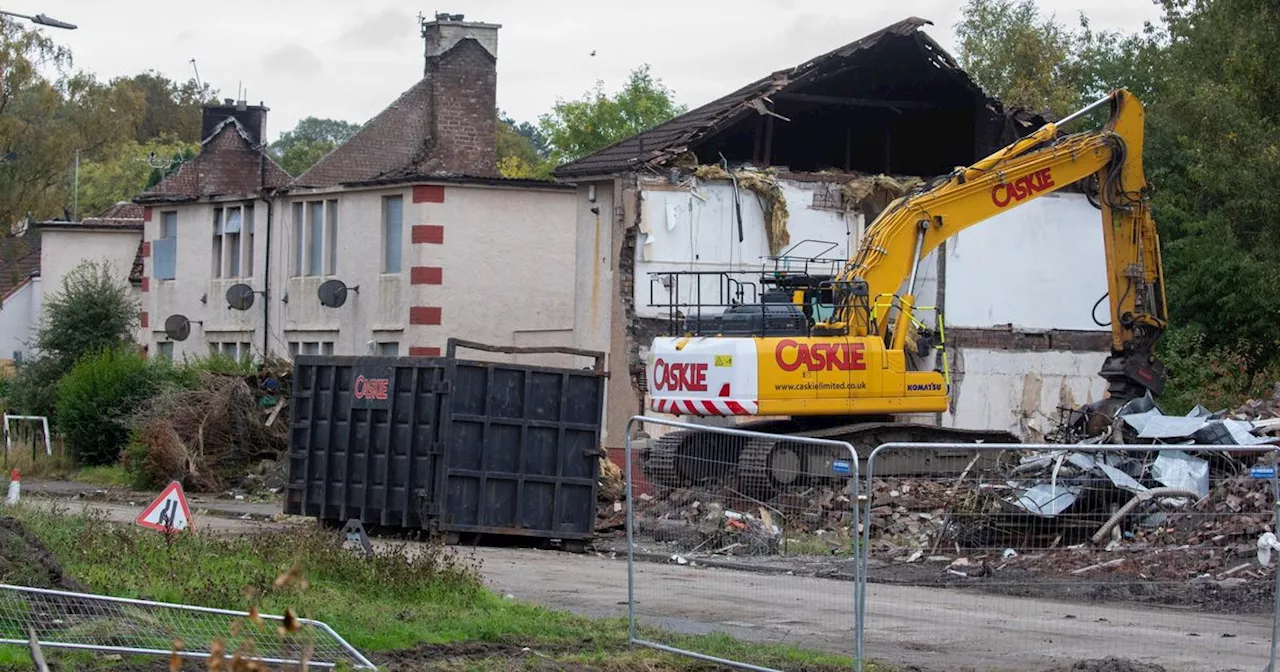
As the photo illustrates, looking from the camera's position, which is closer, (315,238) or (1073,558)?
(1073,558)

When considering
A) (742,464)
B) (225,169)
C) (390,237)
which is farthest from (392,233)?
(742,464)

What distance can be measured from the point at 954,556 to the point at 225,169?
3408 cm

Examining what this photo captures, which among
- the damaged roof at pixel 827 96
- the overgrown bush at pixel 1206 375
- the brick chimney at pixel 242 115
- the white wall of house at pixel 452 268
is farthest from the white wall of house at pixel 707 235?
the brick chimney at pixel 242 115

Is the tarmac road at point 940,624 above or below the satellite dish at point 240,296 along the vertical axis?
below

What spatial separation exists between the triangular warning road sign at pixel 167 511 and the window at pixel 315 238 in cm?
1899

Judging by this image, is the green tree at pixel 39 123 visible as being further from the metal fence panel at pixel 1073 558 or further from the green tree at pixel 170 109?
the green tree at pixel 170 109

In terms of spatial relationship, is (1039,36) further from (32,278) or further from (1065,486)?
(1065,486)

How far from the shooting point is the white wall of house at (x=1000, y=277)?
2916 cm

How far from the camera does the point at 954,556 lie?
46.0 ft

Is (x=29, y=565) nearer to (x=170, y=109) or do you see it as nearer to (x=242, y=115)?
(x=242, y=115)

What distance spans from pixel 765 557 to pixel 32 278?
5389 cm

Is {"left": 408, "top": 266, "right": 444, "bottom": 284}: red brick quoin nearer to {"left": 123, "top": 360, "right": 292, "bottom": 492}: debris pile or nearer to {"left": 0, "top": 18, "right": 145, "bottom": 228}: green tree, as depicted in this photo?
{"left": 123, "top": 360, "right": 292, "bottom": 492}: debris pile

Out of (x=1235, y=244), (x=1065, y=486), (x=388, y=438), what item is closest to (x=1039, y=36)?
(x=1235, y=244)

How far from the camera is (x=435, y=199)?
31.8 m
